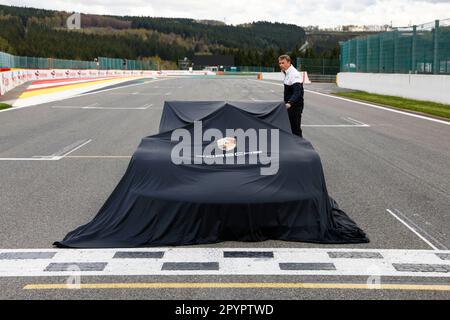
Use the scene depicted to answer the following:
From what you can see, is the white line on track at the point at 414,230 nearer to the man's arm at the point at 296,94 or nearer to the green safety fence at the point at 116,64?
the man's arm at the point at 296,94

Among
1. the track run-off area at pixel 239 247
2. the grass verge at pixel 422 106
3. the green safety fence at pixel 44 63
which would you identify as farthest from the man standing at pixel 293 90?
the green safety fence at pixel 44 63

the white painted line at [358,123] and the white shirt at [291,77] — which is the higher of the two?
the white shirt at [291,77]

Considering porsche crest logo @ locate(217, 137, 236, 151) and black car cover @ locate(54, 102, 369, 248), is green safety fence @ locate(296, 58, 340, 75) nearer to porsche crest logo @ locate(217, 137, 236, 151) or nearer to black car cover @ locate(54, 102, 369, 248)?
porsche crest logo @ locate(217, 137, 236, 151)

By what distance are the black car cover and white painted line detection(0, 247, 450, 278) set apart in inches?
9.3

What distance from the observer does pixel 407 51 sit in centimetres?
2797

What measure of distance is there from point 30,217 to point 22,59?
38.8 metres

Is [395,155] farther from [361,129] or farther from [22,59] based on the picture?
[22,59]

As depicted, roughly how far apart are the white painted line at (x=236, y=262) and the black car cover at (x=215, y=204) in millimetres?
236

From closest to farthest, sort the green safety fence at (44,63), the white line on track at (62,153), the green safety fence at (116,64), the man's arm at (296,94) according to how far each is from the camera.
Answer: the man's arm at (296,94)
the white line on track at (62,153)
the green safety fence at (44,63)
the green safety fence at (116,64)

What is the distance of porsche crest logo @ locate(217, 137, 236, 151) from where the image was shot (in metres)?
6.55

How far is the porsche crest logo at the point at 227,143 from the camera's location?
21.5 feet

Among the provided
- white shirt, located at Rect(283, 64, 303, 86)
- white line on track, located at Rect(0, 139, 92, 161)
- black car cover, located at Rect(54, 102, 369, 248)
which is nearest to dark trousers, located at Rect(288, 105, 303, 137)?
white shirt, located at Rect(283, 64, 303, 86)

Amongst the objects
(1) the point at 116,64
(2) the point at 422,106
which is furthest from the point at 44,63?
(1) the point at 116,64
